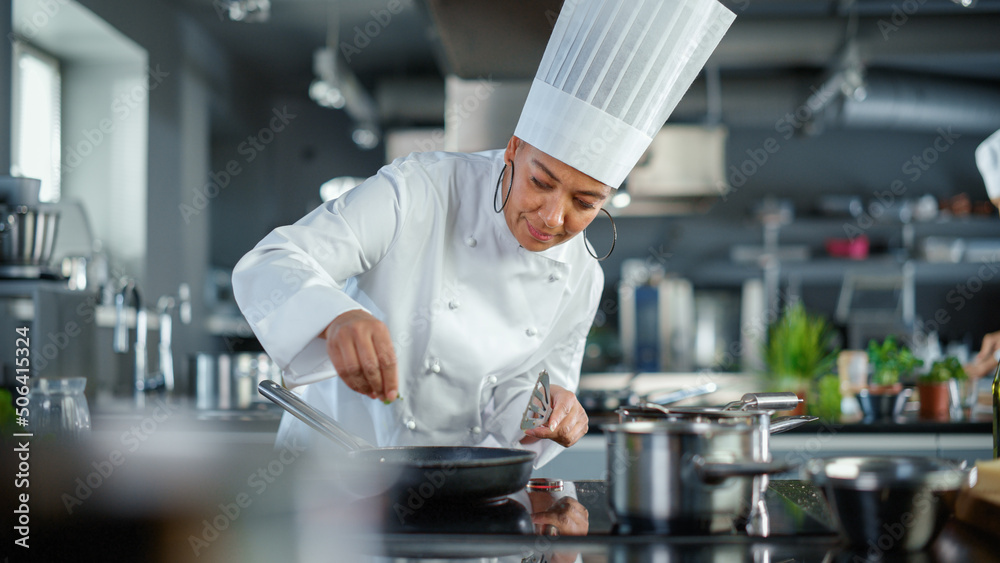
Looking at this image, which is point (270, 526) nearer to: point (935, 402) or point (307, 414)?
point (307, 414)

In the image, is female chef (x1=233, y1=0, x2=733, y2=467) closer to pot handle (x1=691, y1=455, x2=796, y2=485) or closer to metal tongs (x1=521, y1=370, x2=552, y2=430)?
metal tongs (x1=521, y1=370, x2=552, y2=430)

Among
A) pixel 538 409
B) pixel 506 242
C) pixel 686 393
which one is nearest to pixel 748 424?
pixel 538 409

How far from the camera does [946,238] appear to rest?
5676mm

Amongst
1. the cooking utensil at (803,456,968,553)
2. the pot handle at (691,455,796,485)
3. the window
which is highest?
the window

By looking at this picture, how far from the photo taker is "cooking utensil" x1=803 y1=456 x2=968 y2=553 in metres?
0.68

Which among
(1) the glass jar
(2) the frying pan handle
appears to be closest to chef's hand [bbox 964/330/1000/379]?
(2) the frying pan handle

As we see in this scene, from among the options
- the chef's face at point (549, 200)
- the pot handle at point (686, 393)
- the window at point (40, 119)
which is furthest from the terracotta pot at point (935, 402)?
the window at point (40, 119)

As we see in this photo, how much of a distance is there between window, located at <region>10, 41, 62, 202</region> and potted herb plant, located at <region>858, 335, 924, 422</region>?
3390 mm

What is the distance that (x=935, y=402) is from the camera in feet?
8.20

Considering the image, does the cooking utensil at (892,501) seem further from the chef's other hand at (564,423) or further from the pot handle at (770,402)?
the chef's other hand at (564,423)

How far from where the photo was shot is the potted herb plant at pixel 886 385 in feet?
8.21

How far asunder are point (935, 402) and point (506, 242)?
5.97ft

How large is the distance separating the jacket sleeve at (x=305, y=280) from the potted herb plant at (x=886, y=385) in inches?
76.7

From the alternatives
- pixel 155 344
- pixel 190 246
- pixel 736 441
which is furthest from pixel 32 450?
pixel 190 246
